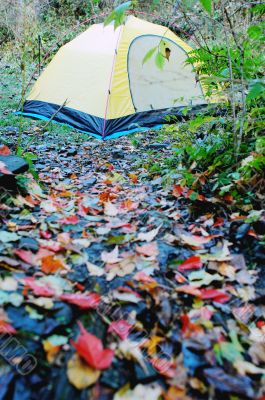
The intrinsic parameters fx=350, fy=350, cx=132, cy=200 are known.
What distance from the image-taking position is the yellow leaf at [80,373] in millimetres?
1188

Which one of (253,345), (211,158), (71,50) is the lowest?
(253,345)

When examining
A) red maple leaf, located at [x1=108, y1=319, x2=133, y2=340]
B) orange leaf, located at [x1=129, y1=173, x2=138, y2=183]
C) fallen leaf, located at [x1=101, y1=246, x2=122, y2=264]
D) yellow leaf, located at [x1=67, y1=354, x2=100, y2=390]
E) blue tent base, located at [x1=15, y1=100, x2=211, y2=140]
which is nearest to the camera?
yellow leaf, located at [x1=67, y1=354, x2=100, y2=390]

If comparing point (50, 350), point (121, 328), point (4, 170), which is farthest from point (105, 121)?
point (50, 350)

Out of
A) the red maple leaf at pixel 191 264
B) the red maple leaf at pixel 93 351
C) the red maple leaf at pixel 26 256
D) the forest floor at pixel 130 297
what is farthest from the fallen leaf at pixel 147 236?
the red maple leaf at pixel 93 351

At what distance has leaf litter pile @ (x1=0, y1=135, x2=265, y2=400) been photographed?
1.25 metres

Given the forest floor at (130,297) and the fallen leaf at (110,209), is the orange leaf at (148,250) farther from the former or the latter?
the fallen leaf at (110,209)

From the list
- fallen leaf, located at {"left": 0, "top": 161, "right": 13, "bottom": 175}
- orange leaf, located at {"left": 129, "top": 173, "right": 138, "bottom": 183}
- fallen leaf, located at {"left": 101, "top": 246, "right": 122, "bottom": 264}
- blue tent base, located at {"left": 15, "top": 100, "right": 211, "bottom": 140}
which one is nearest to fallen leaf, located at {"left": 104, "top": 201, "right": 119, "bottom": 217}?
fallen leaf, located at {"left": 101, "top": 246, "right": 122, "bottom": 264}

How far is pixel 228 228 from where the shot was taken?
2266 mm

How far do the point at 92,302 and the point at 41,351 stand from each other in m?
0.30

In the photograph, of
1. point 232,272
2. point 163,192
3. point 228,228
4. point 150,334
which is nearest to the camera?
point 150,334

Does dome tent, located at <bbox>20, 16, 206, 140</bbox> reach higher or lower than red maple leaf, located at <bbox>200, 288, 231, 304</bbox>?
higher

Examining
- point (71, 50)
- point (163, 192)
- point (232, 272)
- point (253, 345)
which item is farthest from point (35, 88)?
point (253, 345)

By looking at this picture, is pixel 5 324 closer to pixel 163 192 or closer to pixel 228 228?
pixel 228 228

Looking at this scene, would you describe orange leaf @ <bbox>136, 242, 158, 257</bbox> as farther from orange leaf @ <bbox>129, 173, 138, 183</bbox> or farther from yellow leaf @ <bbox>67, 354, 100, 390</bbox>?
orange leaf @ <bbox>129, 173, 138, 183</bbox>
